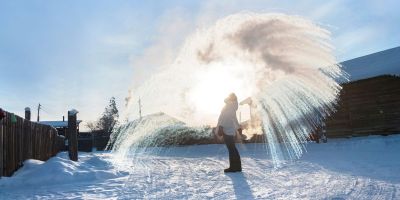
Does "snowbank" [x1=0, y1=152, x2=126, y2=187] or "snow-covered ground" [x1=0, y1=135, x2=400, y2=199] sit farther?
"snowbank" [x1=0, y1=152, x2=126, y2=187]

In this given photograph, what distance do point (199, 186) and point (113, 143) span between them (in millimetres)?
41719

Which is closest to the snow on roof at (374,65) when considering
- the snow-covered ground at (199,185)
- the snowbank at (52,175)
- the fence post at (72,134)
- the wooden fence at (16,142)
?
the snow-covered ground at (199,185)

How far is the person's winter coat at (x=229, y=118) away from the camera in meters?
10.5

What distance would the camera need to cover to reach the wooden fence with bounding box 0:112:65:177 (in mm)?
9422

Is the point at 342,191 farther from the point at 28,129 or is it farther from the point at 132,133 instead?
the point at 132,133

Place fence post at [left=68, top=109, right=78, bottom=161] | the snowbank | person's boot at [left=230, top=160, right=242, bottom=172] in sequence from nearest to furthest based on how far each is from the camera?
the snowbank, person's boot at [left=230, top=160, right=242, bottom=172], fence post at [left=68, top=109, right=78, bottom=161]

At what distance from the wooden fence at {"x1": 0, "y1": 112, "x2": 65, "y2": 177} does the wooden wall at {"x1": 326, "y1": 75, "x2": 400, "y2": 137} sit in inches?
615

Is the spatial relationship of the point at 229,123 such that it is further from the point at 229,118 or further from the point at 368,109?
the point at 368,109

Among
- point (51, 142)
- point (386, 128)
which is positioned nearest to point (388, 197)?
point (51, 142)

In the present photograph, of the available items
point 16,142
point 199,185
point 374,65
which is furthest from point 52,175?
point 374,65

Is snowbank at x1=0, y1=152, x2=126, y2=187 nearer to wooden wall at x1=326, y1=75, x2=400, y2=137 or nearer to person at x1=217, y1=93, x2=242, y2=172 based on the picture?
person at x1=217, y1=93, x2=242, y2=172

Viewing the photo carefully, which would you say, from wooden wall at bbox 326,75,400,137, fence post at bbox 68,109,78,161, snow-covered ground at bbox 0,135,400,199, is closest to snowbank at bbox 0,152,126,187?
snow-covered ground at bbox 0,135,400,199

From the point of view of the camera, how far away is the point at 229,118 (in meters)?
10.5

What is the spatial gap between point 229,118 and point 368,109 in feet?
48.0
